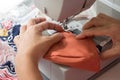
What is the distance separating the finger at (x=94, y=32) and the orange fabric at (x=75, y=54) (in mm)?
21

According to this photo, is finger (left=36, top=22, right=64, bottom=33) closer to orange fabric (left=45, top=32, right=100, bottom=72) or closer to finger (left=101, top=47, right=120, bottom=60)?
orange fabric (left=45, top=32, right=100, bottom=72)

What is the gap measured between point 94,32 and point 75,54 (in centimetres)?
10

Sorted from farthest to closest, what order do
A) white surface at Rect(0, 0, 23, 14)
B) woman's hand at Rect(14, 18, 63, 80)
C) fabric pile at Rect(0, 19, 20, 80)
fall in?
white surface at Rect(0, 0, 23, 14) < fabric pile at Rect(0, 19, 20, 80) < woman's hand at Rect(14, 18, 63, 80)

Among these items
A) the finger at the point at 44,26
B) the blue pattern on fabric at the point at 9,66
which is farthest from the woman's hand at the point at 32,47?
the blue pattern on fabric at the point at 9,66

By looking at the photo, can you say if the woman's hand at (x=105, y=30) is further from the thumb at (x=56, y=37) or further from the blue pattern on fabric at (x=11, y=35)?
the blue pattern on fabric at (x=11, y=35)

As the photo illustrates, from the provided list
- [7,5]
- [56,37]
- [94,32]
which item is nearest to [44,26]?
[56,37]

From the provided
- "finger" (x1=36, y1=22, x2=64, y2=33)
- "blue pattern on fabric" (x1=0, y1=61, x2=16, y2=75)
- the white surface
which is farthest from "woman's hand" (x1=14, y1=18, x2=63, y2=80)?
the white surface

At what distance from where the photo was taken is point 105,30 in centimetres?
84

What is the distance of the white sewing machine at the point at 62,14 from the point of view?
830 mm

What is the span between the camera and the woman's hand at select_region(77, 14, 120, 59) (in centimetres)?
84

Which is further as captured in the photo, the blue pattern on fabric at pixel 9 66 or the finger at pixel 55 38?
the blue pattern on fabric at pixel 9 66

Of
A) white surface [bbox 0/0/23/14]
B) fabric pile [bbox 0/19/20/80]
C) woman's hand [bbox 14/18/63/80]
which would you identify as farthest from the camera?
white surface [bbox 0/0/23/14]

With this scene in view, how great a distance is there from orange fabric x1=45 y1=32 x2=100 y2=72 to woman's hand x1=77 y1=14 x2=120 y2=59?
0.03 m

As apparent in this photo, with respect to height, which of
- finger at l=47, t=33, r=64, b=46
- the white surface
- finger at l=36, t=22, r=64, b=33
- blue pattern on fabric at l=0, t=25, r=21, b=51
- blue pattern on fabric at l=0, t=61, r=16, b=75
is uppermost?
the white surface
